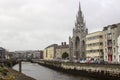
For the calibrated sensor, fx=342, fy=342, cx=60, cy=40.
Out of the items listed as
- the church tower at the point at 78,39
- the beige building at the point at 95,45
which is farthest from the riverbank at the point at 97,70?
the church tower at the point at 78,39

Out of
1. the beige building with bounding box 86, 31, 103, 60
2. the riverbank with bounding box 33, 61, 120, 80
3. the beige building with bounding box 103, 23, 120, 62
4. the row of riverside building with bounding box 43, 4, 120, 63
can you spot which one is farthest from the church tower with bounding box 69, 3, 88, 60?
the riverbank with bounding box 33, 61, 120, 80

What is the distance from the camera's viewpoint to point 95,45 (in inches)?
5221

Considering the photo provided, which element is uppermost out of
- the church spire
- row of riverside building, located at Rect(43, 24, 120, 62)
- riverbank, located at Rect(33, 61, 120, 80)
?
the church spire

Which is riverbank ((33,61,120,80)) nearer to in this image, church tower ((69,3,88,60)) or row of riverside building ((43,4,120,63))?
row of riverside building ((43,4,120,63))

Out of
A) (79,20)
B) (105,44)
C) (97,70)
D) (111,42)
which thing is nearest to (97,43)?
(105,44)

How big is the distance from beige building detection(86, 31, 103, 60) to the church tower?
3192 cm

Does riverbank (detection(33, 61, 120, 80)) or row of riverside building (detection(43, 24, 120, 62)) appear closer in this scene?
riverbank (detection(33, 61, 120, 80))

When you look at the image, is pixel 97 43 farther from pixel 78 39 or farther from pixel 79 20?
pixel 79 20

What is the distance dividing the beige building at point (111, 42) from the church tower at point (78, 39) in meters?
57.4

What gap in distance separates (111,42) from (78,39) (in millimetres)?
74114

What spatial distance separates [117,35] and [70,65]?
56.5 feet

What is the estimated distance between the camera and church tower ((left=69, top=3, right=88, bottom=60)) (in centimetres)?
17638

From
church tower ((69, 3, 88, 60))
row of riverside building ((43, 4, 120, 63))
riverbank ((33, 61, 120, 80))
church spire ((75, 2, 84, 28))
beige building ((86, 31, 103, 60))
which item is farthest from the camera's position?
church spire ((75, 2, 84, 28))

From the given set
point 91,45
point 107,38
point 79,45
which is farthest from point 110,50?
point 79,45
